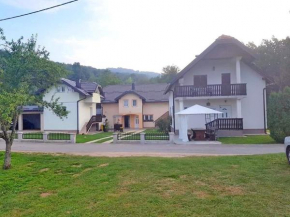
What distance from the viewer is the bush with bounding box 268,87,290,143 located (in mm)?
15891

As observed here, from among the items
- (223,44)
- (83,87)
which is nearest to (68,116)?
(83,87)

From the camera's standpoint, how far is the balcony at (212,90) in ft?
72.4

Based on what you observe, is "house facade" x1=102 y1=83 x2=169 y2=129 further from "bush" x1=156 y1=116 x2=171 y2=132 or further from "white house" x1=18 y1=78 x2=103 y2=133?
"bush" x1=156 y1=116 x2=171 y2=132

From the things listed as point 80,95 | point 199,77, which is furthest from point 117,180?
point 80,95

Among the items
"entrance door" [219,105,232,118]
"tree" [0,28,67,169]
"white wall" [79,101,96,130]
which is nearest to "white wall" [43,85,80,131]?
"white wall" [79,101,96,130]

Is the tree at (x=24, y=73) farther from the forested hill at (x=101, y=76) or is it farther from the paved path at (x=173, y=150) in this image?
the forested hill at (x=101, y=76)

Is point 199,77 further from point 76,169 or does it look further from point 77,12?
point 76,169

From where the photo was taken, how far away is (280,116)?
53.2ft

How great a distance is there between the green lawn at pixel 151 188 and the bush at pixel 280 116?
7.05 meters

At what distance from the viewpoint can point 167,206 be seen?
17.9 feet

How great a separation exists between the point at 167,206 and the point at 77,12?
11.3m

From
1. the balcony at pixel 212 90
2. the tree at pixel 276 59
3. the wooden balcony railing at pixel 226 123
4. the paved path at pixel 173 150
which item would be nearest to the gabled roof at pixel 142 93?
the balcony at pixel 212 90

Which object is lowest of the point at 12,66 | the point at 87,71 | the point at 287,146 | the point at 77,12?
the point at 287,146

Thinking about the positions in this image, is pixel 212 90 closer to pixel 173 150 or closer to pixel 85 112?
pixel 173 150
